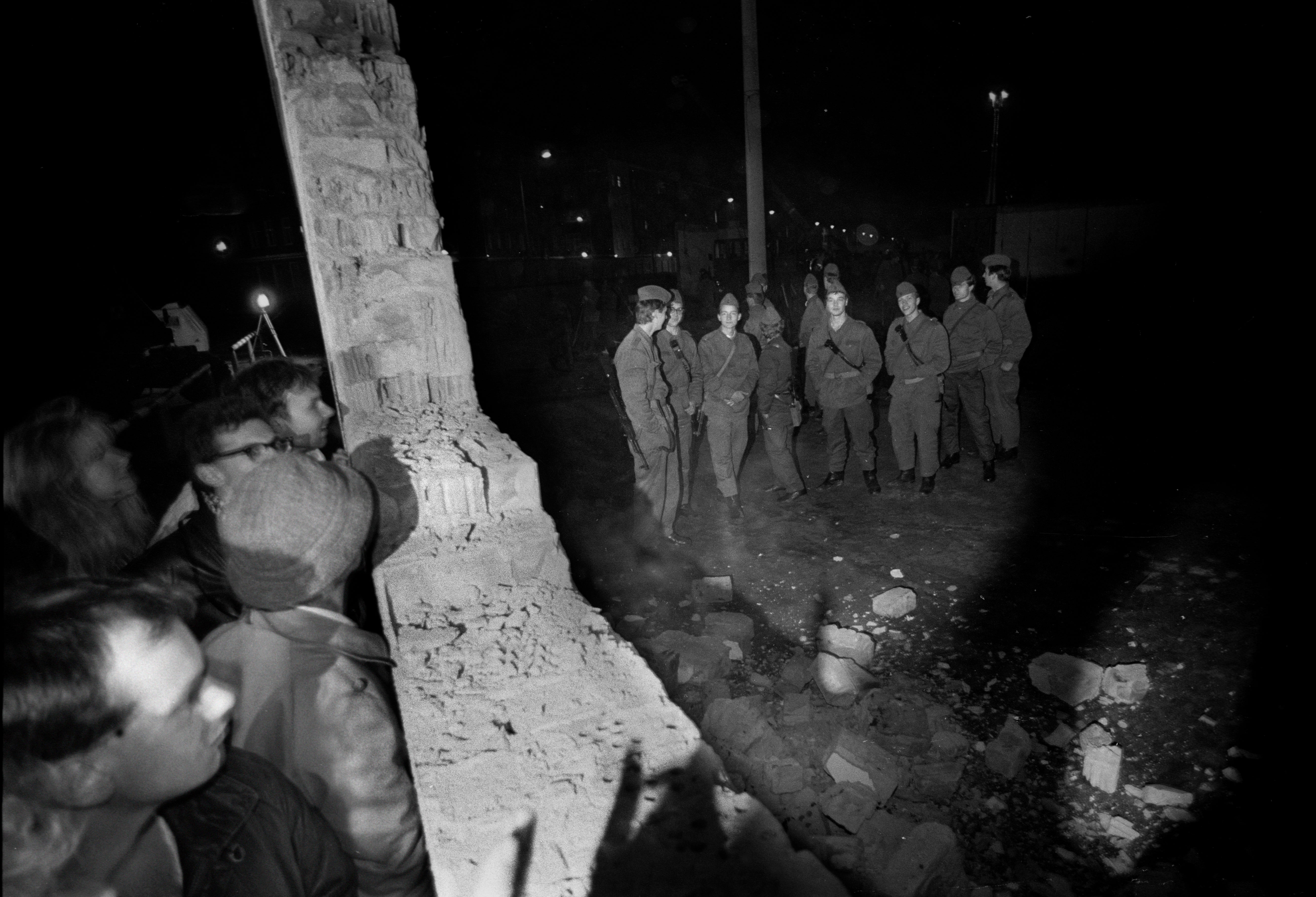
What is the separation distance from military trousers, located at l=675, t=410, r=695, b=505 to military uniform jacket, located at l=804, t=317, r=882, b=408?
1.28m

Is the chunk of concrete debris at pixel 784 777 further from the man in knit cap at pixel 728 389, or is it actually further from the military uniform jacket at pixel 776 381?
the military uniform jacket at pixel 776 381

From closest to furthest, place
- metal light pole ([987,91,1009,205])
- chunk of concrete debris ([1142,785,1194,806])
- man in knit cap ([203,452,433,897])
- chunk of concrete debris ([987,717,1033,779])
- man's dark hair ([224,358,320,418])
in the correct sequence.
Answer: man in knit cap ([203,452,433,897]) < man's dark hair ([224,358,320,418]) < chunk of concrete debris ([1142,785,1194,806]) < chunk of concrete debris ([987,717,1033,779]) < metal light pole ([987,91,1009,205])

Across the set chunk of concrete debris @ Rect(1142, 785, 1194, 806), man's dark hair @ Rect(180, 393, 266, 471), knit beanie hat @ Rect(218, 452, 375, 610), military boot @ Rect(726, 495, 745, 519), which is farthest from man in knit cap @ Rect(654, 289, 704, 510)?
knit beanie hat @ Rect(218, 452, 375, 610)

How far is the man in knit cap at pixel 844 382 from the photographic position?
6.04m

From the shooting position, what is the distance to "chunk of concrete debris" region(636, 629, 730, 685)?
3.76 meters

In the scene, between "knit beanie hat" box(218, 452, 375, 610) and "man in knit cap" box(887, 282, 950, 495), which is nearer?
"knit beanie hat" box(218, 452, 375, 610)

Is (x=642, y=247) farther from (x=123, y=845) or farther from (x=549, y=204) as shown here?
(x=123, y=845)

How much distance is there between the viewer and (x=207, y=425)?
2.25 m

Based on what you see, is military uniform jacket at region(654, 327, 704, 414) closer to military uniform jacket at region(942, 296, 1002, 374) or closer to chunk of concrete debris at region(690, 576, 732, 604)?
chunk of concrete debris at region(690, 576, 732, 604)

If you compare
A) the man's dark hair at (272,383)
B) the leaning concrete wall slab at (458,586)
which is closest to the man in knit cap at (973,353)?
the leaning concrete wall slab at (458,586)

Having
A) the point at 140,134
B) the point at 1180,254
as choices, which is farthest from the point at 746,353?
the point at 1180,254

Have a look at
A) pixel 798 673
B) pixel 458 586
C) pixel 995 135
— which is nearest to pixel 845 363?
pixel 798 673

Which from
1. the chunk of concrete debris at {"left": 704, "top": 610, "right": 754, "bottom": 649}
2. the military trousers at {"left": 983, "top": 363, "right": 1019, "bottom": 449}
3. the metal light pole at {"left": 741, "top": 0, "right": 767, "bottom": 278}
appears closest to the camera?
the chunk of concrete debris at {"left": 704, "top": 610, "right": 754, "bottom": 649}

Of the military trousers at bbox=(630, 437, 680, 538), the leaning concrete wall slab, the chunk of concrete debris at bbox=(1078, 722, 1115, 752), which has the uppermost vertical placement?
the leaning concrete wall slab
